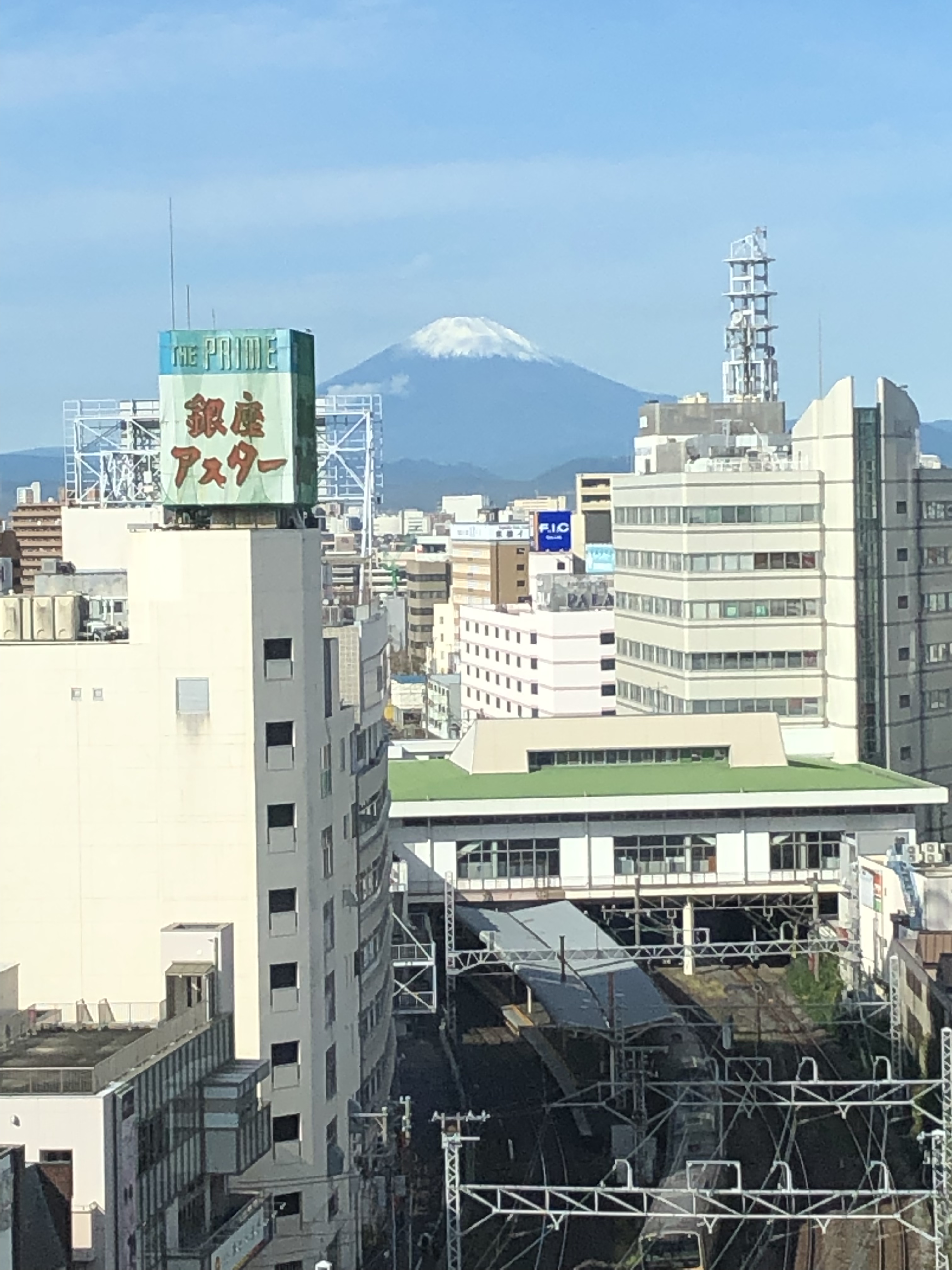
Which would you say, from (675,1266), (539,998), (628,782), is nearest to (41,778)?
(675,1266)

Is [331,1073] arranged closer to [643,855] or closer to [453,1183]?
[453,1183]

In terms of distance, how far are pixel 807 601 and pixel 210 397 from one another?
31450 mm

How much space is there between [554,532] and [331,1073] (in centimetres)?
7803

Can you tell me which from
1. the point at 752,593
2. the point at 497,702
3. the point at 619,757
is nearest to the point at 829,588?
the point at 752,593

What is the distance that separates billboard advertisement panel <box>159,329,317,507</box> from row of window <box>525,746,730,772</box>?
23.9 m

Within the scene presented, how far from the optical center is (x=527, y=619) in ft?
261

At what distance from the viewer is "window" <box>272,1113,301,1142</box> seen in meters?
27.2

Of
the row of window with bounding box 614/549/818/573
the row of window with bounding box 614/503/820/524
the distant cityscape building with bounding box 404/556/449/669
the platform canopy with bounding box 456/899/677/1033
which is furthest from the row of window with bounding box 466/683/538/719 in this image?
the distant cityscape building with bounding box 404/556/449/669

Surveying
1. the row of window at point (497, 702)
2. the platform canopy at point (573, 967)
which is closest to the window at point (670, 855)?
→ the platform canopy at point (573, 967)

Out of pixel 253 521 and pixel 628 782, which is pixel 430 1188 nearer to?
pixel 253 521

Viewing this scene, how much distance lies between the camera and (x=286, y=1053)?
2727cm

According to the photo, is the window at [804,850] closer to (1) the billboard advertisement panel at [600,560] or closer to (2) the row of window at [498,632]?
(2) the row of window at [498,632]

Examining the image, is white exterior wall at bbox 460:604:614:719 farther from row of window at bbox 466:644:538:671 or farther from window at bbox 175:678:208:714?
window at bbox 175:678:208:714

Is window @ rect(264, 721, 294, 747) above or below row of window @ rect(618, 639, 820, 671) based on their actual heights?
above
